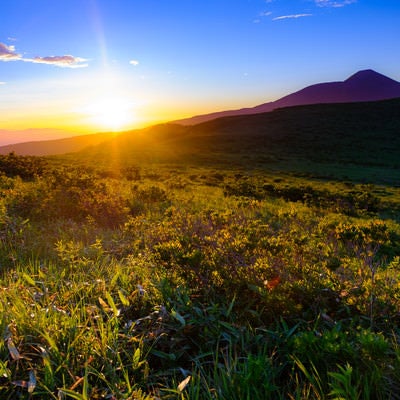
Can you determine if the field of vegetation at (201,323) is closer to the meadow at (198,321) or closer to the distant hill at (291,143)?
the meadow at (198,321)

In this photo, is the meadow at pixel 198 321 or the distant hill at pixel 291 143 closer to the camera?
the meadow at pixel 198 321

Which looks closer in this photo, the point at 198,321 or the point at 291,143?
the point at 198,321

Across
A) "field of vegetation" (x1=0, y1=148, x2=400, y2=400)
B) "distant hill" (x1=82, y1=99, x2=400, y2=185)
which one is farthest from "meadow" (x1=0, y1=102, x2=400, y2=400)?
"distant hill" (x1=82, y1=99, x2=400, y2=185)

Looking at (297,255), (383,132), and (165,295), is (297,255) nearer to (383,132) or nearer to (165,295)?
(165,295)

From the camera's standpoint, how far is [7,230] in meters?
6.35

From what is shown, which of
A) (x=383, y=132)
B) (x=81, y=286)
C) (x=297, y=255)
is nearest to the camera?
(x=81, y=286)

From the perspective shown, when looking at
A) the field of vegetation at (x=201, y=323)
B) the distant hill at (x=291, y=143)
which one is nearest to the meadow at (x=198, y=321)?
the field of vegetation at (x=201, y=323)

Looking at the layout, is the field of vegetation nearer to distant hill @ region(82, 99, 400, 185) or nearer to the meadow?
the meadow

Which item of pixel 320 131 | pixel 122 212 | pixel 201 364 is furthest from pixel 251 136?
pixel 201 364

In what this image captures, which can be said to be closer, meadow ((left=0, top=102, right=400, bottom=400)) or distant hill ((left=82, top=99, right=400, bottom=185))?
meadow ((left=0, top=102, right=400, bottom=400))

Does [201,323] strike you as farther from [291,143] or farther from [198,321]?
[291,143]

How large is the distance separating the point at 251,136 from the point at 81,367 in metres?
92.6

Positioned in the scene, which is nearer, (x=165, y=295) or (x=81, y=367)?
(x=81, y=367)

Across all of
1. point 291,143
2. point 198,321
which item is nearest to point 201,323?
point 198,321
